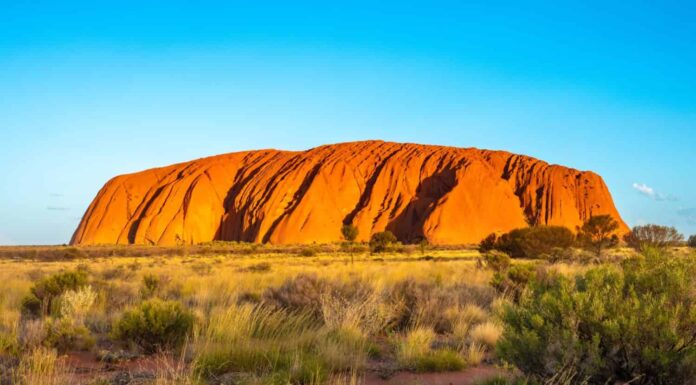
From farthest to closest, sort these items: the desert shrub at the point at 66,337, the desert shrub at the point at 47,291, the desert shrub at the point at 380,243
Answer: the desert shrub at the point at 380,243, the desert shrub at the point at 47,291, the desert shrub at the point at 66,337

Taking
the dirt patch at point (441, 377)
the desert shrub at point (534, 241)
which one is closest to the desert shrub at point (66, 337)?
the dirt patch at point (441, 377)

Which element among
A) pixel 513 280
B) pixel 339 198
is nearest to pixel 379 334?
pixel 513 280

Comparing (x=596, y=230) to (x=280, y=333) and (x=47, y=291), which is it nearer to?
(x=280, y=333)

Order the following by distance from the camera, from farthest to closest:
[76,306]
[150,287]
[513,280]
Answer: [150,287]
[513,280]
[76,306]

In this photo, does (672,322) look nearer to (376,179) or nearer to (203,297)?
(203,297)

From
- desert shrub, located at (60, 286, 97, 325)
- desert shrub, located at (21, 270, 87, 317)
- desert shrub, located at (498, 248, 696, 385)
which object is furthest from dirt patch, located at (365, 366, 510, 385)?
desert shrub, located at (21, 270, 87, 317)

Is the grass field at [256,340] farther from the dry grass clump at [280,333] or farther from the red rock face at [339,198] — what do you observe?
the red rock face at [339,198]

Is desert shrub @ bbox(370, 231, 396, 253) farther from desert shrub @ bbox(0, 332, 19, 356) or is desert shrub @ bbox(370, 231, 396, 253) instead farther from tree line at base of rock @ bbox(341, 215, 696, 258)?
desert shrub @ bbox(0, 332, 19, 356)

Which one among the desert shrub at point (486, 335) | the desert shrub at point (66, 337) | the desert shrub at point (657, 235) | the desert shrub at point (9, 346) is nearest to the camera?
the desert shrub at point (9, 346)
